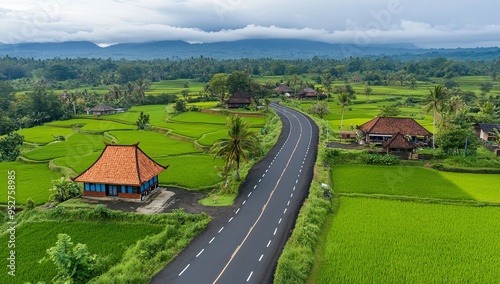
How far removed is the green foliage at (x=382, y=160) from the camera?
48094 mm

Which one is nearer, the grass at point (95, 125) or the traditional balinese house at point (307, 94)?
the grass at point (95, 125)

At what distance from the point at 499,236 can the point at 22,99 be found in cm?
11213

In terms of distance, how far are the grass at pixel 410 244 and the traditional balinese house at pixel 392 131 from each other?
24.2 metres

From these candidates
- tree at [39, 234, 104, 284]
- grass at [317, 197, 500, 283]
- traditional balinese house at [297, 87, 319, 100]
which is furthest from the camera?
traditional balinese house at [297, 87, 319, 100]

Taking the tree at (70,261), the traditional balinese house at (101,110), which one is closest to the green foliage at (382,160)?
the tree at (70,261)

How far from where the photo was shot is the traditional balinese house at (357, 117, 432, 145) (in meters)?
57.6

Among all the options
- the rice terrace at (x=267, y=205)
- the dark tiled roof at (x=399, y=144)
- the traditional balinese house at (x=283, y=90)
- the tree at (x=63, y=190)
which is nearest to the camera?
the rice terrace at (x=267, y=205)

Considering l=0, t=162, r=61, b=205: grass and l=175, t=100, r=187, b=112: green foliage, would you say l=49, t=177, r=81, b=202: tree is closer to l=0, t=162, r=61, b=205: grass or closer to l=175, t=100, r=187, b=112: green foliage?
l=0, t=162, r=61, b=205: grass

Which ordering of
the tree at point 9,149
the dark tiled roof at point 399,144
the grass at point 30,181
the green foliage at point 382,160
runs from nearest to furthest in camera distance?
the grass at point 30,181 → the green foliage at point 382,160 → the dark tiled roof at point 399,144 → the tree at point 9,149

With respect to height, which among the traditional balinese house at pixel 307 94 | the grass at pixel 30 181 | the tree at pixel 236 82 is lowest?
the grass at pixel 30 181

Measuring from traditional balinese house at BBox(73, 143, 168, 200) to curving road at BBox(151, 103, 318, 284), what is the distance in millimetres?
9054

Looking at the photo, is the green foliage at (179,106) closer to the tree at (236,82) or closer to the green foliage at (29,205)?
the tree at (236,82)

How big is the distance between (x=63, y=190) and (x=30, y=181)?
9795 mm

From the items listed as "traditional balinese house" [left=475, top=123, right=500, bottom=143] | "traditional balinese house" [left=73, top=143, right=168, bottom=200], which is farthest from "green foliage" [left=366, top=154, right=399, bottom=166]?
"traditional balinese house" [left=73, top=143, right=168, bottom=200]
